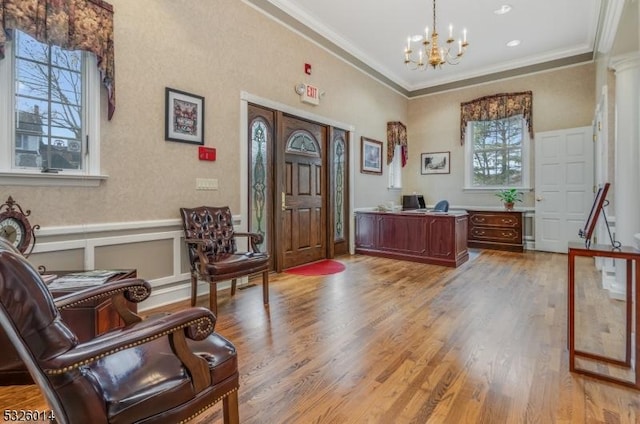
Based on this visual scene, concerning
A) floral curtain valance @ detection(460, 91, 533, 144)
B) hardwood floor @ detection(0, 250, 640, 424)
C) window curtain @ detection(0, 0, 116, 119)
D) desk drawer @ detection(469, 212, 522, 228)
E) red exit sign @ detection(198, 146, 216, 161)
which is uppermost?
floral curtain valance @ detection(460, 91, 533, 144)

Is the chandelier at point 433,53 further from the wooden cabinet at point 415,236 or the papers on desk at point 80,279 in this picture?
the papers on desk at point 80,279

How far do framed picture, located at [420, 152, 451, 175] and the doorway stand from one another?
2614mm

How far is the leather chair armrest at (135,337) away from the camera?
2.82ft

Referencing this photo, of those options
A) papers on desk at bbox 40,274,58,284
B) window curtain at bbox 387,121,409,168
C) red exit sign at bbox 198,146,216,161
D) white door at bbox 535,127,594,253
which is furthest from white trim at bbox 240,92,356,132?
white door at bbox 535,127,594,253

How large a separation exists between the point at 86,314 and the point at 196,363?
1.14 m

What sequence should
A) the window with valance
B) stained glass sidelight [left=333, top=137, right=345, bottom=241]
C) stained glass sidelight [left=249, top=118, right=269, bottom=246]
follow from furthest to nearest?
1. the window with valance
2. stained glass sidelight [left=333, top=137, right=345, bottom=241]
3. stained glass sidelight [left=249, top=118, right=269, bottom=246]

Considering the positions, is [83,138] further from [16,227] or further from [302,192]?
[302,192]

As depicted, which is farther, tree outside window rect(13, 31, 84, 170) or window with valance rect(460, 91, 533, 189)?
window with valance rect(460, 91, 533, 189)

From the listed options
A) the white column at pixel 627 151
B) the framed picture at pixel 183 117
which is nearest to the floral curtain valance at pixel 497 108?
the white column at pixel 627 151

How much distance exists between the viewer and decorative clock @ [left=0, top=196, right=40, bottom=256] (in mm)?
2148

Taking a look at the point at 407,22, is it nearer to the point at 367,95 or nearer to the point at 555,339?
the point at 367,95

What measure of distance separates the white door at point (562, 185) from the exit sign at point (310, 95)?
4.23 meters

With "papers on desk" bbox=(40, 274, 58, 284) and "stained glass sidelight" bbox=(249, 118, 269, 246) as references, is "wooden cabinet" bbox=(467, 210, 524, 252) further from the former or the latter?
"papers on desk" bbox=(40, 274, 58, 284)

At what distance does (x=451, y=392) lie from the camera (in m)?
1.77
